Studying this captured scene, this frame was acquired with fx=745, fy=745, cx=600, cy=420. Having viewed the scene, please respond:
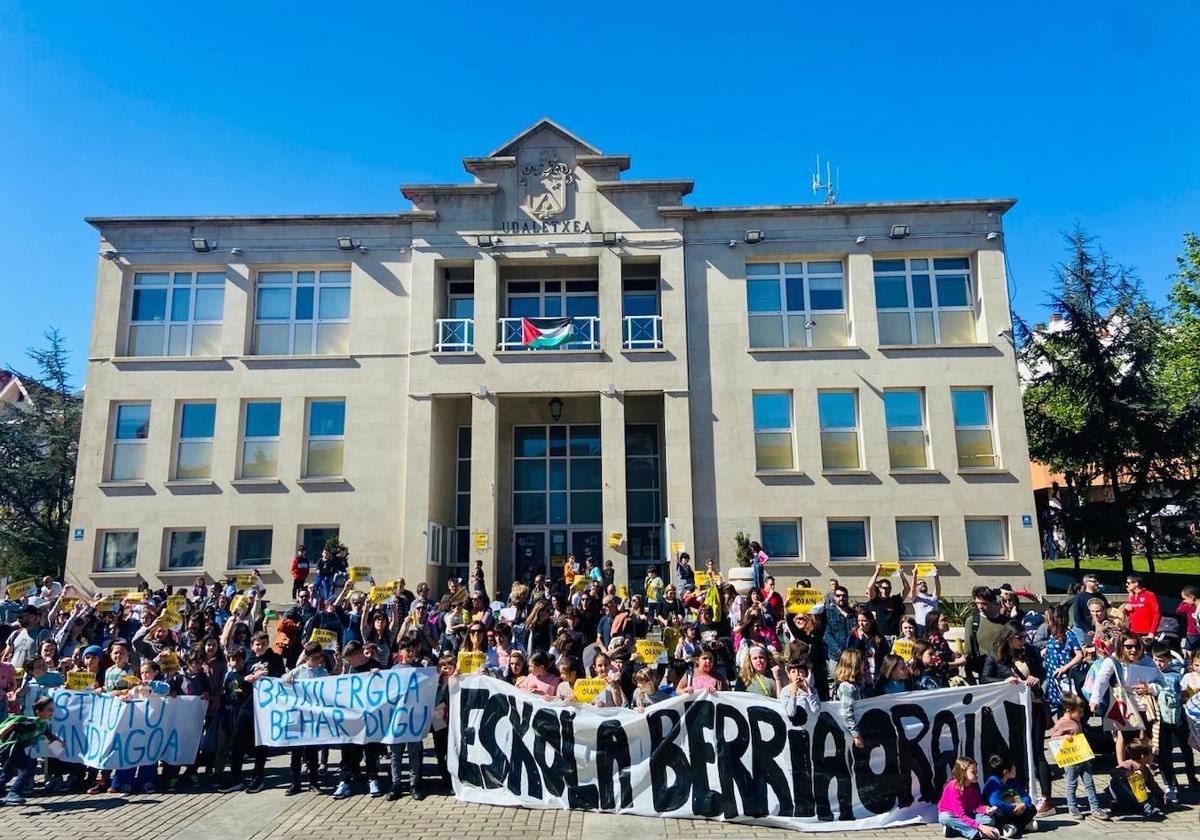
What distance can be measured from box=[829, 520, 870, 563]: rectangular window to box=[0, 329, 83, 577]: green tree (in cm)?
2697

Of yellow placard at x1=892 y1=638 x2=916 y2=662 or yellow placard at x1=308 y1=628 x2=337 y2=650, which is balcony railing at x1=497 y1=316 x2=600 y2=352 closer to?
yellow placard at x1=308 y1=628 x2=337 y2=650

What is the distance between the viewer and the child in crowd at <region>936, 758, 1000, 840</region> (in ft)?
22.2

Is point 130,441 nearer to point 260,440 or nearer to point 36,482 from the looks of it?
point 260,440

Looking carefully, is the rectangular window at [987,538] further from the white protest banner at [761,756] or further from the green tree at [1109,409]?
the white protest banner at [761,756]

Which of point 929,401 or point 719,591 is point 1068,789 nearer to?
point 719,591

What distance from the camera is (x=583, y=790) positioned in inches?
306

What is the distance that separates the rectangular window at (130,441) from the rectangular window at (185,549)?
214 cm

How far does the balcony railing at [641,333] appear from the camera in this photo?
22703 millimetres

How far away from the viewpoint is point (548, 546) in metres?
23.2

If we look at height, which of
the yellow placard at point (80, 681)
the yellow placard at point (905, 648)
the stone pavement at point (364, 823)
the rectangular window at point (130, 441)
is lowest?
the stone pavement at point (364, 823)

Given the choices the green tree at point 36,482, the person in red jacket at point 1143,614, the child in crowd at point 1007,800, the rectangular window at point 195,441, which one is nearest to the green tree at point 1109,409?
the person in red jacket at point 1143,614

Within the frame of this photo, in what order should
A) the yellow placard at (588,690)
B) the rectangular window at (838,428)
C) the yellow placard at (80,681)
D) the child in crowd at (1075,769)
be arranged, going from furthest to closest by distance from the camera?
the rectangular window at (838,428) → the yellow placard at (80,681) → the yellow placard at (588,690) → the child in crowd at (1075,769)

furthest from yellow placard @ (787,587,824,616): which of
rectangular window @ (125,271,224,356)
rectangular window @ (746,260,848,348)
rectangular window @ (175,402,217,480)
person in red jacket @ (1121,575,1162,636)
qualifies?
rectangular window @ (125,271,224,356)

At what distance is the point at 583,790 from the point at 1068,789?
4870 millimetres
